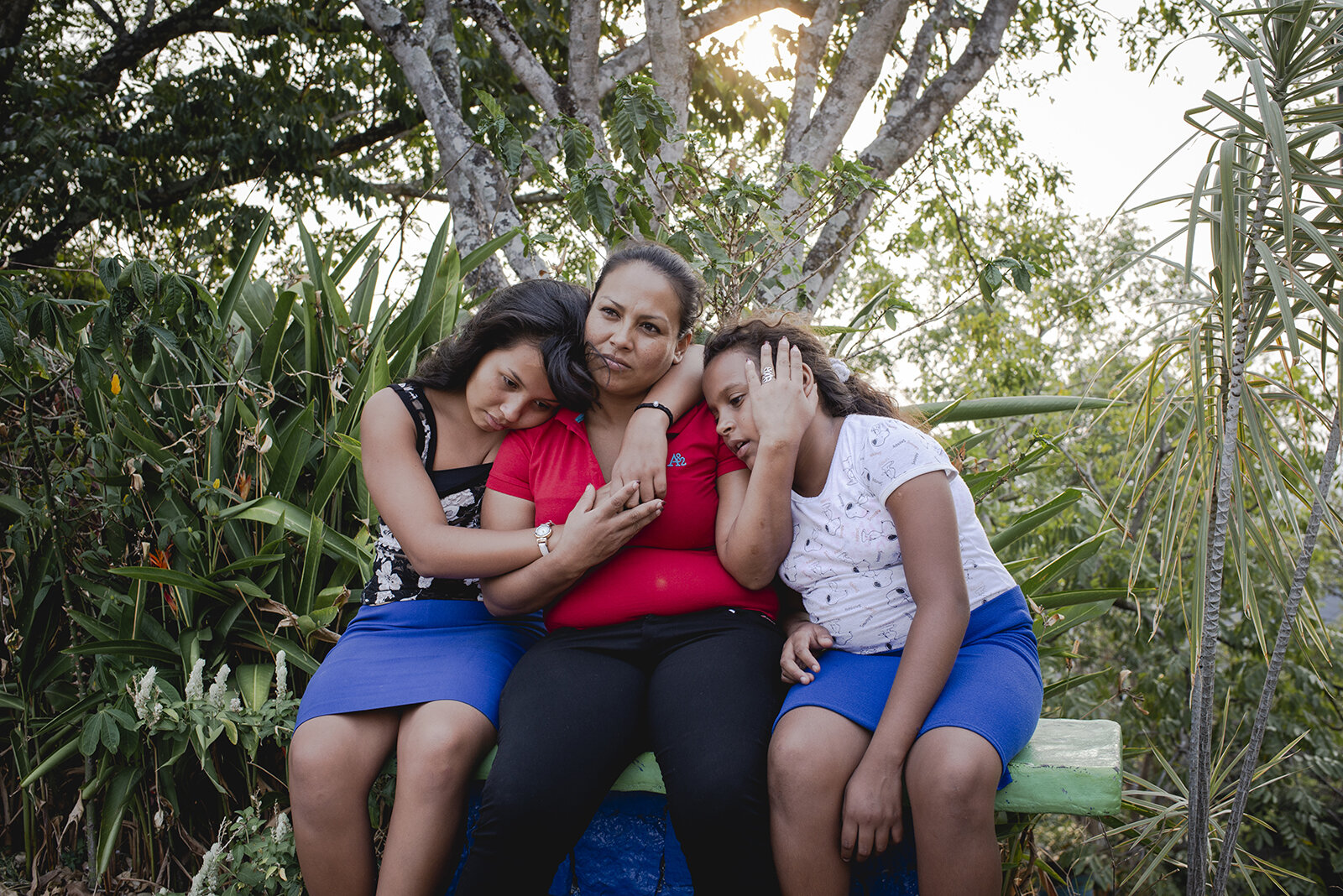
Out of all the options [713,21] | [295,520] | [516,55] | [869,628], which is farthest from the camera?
[713,21]

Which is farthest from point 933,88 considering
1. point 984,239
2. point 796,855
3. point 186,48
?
point 186,48

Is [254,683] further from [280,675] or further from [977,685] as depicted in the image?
[977,685]

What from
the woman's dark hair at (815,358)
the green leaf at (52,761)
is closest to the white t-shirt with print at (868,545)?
the woman's dark hair at (815,358)

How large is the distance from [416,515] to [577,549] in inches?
14.0

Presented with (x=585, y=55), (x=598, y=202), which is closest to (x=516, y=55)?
(x=585, y=55)

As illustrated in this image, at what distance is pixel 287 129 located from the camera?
19.1ft

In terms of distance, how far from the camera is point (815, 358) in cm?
190

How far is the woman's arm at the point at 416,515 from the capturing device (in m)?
1.74

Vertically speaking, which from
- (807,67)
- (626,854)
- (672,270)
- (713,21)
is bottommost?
(626,854)

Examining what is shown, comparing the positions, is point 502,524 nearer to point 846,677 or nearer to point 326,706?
point 326,706

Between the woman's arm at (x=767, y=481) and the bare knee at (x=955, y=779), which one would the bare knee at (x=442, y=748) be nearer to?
the woman's arm at (x=767, y=481)

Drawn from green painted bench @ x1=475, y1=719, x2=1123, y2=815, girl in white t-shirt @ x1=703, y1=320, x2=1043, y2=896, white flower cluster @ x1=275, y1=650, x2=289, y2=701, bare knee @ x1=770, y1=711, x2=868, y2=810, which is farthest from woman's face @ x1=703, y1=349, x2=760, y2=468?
white flower cluster @ x1=275, y1=650, x2=289, y2=701

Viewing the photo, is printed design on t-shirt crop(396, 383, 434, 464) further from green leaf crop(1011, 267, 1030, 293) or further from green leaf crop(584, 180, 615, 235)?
green leaf crop(1011, 267, 1030, 293)

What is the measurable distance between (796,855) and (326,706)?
89 centimetres
